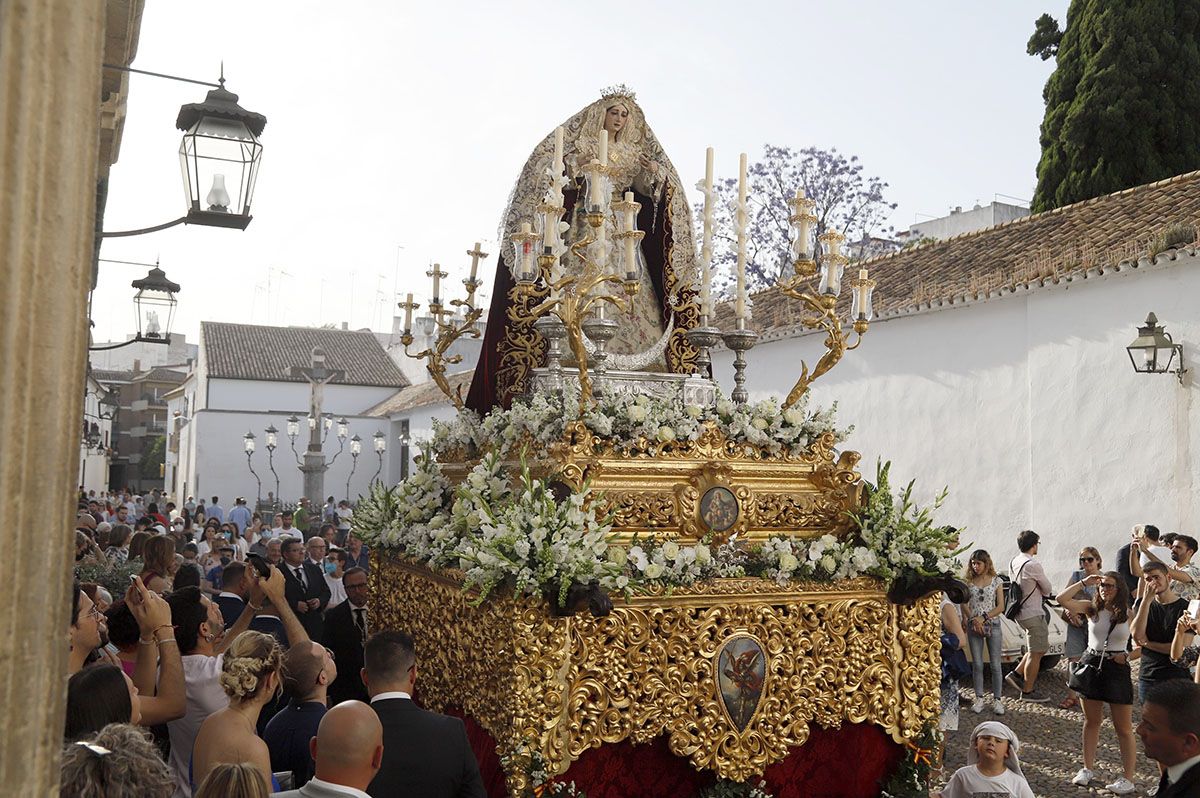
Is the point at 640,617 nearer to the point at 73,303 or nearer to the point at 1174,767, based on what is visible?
the point at 1174,767

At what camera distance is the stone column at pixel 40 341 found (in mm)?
1131

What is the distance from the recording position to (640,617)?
568cm

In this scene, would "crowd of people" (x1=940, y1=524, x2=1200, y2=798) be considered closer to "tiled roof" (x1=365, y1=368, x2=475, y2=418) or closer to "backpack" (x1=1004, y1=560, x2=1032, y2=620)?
"backpack" (x1=1004, y1=560, x2=1032, y2=620)

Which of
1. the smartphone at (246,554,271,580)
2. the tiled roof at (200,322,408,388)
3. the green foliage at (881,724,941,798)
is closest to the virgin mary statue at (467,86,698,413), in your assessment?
the smartphone at (246,554,271,580)

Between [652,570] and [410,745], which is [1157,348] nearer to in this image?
[652,570]

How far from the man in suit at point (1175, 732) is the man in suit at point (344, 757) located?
2490mm

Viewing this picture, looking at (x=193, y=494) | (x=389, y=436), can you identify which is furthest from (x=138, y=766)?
(x=193, y=494)

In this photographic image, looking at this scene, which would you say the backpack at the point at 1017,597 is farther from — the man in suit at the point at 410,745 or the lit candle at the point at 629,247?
the man in suit at the point at 410,745

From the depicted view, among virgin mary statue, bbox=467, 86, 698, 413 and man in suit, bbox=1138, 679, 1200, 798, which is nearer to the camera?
man in suit, bbox=1138, 679, 1200, 798

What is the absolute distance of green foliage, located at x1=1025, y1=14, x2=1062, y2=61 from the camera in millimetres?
20828

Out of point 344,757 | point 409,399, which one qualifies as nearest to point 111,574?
point 344,757

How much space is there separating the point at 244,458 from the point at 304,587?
35.0 meters

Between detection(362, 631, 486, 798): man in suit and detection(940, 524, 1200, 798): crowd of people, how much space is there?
7.38ft

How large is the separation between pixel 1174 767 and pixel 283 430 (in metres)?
40.7
